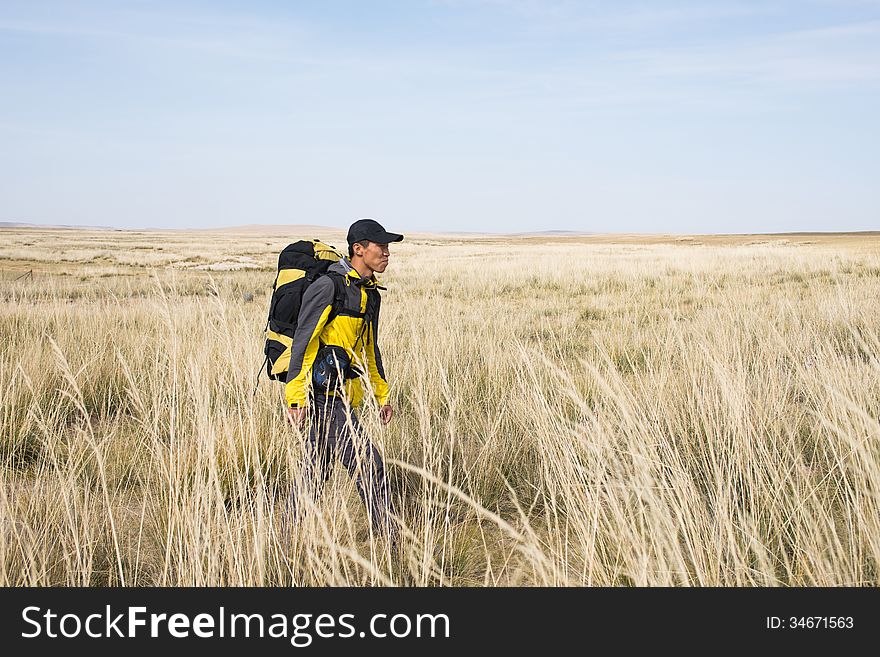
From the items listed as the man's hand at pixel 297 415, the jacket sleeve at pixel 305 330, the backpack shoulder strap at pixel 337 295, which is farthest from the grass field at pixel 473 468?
the backpack shoulder strap at pixel 337 295

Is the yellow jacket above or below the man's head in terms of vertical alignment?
below

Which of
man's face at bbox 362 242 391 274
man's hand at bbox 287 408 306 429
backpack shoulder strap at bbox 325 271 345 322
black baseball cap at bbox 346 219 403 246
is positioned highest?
black baseball cap at bbox 346 219 403 246

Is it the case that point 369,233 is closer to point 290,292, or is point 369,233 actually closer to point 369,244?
point 369,244

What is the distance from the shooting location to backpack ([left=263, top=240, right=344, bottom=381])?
2717 millimetres

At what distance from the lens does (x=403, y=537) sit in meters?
2.43

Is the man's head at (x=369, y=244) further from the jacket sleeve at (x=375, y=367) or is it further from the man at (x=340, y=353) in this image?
the jacket sleeve at (x=375, y=367)

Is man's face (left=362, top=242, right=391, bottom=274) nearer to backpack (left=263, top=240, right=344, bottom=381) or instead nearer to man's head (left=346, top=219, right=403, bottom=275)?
man's head (left=346, top=219, right=403, bottom=275)

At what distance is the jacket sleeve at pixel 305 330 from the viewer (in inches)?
103

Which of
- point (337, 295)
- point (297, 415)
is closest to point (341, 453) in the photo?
point (297, 415)

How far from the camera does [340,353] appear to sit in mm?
2770

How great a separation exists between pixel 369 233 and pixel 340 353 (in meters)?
0.55

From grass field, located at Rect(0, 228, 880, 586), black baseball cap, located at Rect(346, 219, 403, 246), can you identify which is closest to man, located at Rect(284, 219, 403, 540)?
black baseball cap, located at Rect(346, 219, 403, 246)

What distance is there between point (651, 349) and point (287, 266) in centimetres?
439

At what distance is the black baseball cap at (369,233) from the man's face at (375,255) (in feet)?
0.07
